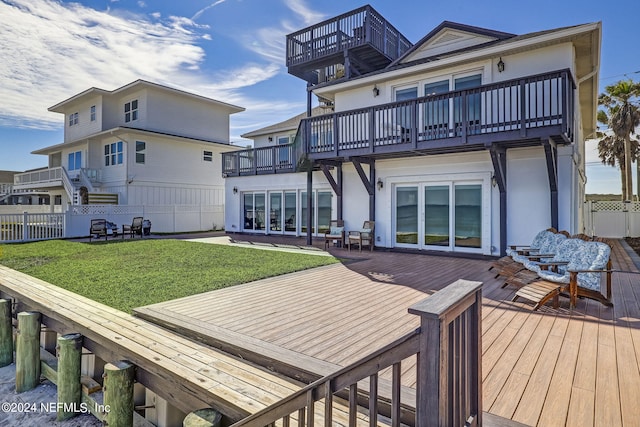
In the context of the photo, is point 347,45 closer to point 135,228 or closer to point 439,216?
point 439,216

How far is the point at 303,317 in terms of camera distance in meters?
4.11

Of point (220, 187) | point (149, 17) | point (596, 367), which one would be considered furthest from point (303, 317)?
point (220, 187)

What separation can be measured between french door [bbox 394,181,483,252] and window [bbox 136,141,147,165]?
1460 cm

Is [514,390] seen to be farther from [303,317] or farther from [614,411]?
[303,317]

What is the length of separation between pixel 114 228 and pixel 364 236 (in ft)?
34.3

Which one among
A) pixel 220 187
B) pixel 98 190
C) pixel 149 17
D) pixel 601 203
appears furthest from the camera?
pixel 220 187

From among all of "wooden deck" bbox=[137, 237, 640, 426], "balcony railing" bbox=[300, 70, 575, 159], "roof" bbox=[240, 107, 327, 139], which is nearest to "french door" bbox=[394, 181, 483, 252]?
"balcony railing" bbox=[300, 70, 575, 159]

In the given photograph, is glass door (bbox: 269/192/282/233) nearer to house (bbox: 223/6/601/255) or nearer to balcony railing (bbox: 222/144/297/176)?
balcony railing (bbox: 222/144/297/176)

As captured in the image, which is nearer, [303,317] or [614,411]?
[614,411]

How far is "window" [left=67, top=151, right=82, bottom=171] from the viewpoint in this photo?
2081 centimetres

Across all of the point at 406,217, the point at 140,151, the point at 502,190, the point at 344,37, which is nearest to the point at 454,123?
the point at 502,190

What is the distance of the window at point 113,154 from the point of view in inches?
732

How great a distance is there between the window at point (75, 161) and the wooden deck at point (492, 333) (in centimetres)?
2068

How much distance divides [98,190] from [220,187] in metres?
6.82
